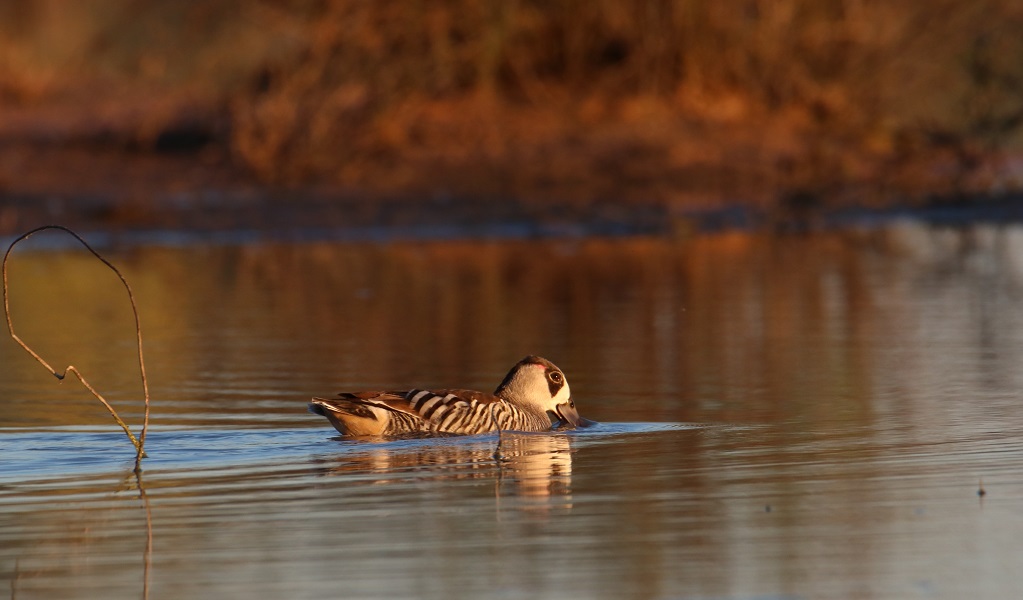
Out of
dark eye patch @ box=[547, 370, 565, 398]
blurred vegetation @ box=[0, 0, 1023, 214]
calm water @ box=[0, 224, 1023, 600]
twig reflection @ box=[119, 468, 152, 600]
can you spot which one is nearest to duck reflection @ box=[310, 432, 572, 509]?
calm water @ box=[0, 224, 1023, 600]

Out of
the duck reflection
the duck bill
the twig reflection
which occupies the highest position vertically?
the duck bill

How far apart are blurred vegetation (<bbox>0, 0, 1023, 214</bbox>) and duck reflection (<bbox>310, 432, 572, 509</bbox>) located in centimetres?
1405

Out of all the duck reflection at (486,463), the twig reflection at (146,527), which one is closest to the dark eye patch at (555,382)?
the duck reflection at (486,463)

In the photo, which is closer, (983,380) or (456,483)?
(456,483)

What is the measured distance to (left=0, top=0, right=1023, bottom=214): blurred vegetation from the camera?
77.5ft

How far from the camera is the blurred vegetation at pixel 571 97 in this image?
2362 cm

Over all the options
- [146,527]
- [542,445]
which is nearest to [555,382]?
[542,445]

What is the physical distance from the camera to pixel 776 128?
25.2 meters

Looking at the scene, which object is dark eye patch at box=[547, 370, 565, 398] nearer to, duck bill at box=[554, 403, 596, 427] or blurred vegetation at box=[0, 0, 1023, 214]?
duck bill at box=[554, 403, 596, 427]

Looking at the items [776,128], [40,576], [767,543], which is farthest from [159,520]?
[776,128]

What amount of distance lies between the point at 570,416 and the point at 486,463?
1123 millimetres

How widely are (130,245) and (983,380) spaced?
12715 mm

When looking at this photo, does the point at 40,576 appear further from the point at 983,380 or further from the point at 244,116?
the point at 244,116

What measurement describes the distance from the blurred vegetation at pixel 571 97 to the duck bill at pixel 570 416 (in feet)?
44.6
